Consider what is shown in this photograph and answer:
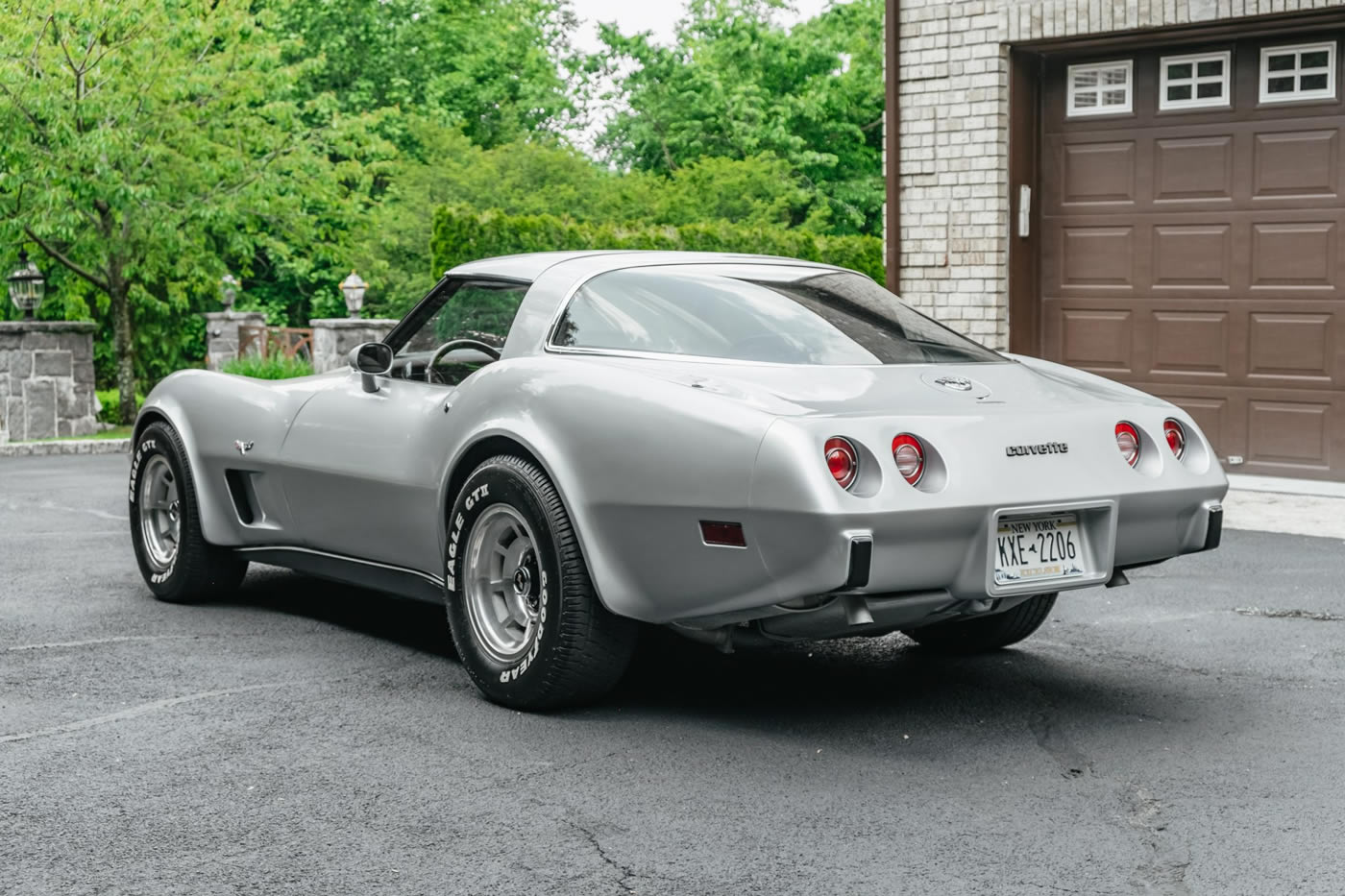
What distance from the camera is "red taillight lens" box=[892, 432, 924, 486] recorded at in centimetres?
446

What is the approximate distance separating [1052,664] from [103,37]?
64.0 ft

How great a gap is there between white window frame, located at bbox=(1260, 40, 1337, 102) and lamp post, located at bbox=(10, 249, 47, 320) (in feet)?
52.0

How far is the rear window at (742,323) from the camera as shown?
507cm

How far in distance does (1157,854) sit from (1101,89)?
9.01 metres

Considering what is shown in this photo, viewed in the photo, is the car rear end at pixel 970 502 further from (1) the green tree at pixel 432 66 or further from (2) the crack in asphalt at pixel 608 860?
(1) the green tree at pixel 432 66

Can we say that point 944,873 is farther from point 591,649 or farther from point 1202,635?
point 1202,635

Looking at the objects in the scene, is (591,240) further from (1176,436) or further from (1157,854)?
(1157,854)

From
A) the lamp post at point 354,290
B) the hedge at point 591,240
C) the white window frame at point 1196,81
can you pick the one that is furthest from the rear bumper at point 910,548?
the lamp post at point 354,290

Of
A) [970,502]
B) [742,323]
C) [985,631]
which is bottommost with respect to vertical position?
[985,631]

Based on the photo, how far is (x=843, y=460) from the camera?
440 cm

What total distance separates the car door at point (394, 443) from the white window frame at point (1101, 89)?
283 inches

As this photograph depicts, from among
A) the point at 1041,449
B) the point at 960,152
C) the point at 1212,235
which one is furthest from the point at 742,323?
the point at 960,152

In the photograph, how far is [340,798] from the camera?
418 cm

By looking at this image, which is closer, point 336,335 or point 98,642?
point 98,642
